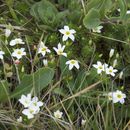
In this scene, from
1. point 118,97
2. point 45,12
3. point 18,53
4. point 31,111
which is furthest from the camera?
point 45,12

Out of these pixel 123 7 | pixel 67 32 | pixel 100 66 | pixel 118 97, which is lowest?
pixel 118 97

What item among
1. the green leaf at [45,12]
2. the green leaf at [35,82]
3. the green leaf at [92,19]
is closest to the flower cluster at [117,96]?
the green leaf at [35,82]

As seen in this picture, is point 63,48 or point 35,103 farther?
point 63,48

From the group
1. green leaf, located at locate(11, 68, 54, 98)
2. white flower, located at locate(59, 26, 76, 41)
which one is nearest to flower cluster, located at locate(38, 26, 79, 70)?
white flower, located at locate(59, 26, 76, 41)

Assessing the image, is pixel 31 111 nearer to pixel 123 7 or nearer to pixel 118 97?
pixel 118 97

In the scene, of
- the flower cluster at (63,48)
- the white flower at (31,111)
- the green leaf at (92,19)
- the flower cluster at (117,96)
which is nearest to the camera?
the white flower at (31,111)

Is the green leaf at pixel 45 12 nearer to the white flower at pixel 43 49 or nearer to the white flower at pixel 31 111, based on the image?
the white flower at pixel 43 49

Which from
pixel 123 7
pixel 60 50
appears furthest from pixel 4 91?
pixel 123 7
